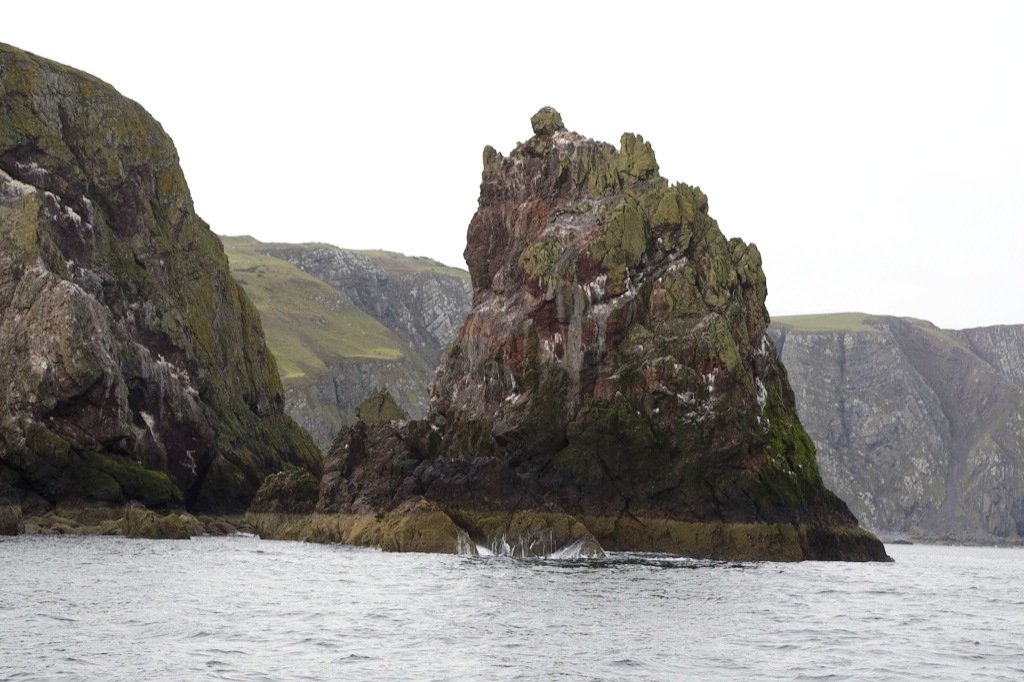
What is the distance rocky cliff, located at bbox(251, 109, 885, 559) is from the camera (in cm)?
9469

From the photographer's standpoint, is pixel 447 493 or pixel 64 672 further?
pixel 447 493

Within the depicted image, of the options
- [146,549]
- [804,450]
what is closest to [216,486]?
[146,549]

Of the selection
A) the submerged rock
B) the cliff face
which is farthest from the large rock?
the submerged rock

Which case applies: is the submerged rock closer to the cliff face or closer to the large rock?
the cliff face

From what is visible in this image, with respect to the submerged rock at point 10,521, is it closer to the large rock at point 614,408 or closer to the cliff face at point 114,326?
the cliff face at point 114,326

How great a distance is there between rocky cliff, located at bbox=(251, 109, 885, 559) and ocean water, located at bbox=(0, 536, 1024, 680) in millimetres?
19489

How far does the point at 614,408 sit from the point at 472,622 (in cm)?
5725

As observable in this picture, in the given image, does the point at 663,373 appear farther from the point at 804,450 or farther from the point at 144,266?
the point at 144,266

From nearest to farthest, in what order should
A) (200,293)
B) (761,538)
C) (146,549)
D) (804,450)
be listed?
(146,549)
(761,538)
(804,450)
(200,293)

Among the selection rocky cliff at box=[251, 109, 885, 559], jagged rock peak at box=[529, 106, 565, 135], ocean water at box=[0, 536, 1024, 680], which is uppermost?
jagged rock peak at box=[529, 106, 565, 135]

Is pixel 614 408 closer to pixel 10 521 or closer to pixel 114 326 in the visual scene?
pixel 10 521

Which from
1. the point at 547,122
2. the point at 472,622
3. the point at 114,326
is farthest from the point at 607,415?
the point at 472,622

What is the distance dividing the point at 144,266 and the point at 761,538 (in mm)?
84396

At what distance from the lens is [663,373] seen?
100 m
